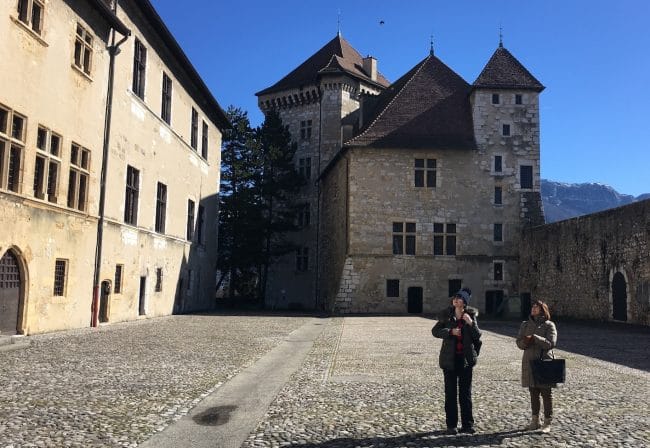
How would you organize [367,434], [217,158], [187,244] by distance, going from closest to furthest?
1. [367,434]
2. [187,244]
3. [217,158]

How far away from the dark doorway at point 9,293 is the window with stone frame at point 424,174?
2334 cm

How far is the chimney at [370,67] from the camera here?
47156mm

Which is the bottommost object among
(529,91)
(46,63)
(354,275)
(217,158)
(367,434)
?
(367,434)

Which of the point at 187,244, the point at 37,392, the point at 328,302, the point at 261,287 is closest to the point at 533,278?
the point at 328,302

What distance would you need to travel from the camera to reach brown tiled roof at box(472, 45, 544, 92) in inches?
1324

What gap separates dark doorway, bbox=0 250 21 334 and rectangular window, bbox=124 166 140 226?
281 inches

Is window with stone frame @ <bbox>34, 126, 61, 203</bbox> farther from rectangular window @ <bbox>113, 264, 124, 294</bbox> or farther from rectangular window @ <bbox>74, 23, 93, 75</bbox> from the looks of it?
rectangular window @ <bbox>113, 264, 124, 294</bbox>

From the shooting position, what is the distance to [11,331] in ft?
45.1

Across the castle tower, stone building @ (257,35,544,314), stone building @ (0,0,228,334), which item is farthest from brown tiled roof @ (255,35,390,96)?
stone building @ (0,0,228,334)

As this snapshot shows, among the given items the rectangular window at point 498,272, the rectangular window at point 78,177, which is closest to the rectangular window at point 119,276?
the rectangular window at point 78,177

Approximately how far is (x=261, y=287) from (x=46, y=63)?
107ft

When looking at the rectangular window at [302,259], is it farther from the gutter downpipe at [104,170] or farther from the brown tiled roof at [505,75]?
the gutter downpipe at [104,170]

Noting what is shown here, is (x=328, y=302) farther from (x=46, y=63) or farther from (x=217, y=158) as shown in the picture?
(x=46, y=63)

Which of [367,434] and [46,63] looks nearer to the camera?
[367,434]
